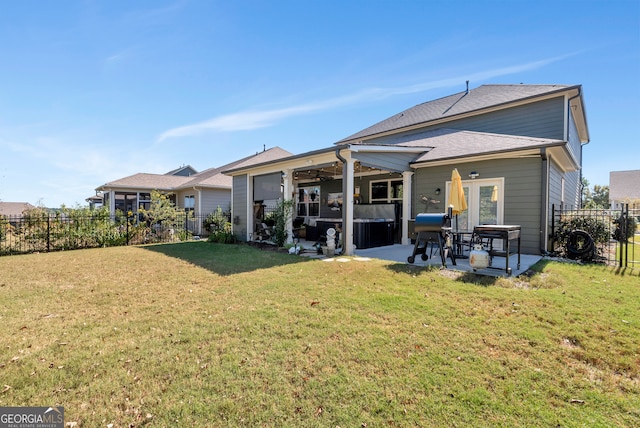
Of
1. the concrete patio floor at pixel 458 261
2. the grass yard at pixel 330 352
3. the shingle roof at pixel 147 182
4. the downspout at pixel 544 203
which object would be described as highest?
the shingle roof at pixel 147 182

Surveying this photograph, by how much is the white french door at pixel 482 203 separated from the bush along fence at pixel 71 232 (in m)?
9.47

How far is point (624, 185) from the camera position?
91.0 feet

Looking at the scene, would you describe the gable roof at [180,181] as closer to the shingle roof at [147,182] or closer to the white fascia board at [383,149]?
the shingle roof at [147,182]

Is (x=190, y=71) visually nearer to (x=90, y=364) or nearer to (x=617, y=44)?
(x=90, y=364)

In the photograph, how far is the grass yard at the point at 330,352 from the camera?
2031mm

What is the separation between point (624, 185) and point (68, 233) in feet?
141

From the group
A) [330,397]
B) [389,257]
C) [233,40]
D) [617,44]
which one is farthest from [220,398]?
[617,44]

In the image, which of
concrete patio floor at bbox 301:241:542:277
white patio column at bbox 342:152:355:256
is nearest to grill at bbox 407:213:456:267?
concrete patio floor at bbox 301:241:542:277

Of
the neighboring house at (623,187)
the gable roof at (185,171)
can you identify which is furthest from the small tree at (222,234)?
the neighboring house at (623,187)

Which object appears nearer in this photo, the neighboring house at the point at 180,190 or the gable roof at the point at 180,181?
the neighboring house at the point at 180,190

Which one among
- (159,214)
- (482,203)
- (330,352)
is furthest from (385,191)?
(330,352)

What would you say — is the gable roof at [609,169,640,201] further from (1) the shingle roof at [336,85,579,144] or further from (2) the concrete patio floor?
(2) the concrete patio floor

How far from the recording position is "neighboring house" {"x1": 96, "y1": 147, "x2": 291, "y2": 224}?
17297 millimetres

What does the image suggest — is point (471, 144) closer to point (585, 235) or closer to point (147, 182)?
point (585, 235)
